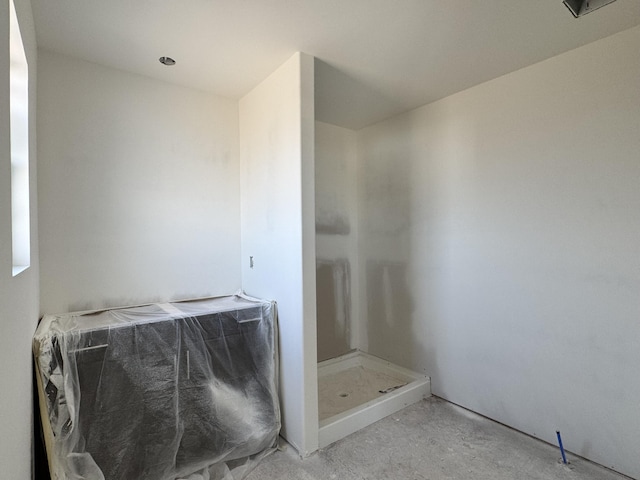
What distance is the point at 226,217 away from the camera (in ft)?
9.60

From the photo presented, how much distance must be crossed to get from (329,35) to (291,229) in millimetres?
1238

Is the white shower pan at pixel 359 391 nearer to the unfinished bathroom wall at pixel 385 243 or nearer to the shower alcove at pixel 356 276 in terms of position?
the shower alcove at pixel 356 276

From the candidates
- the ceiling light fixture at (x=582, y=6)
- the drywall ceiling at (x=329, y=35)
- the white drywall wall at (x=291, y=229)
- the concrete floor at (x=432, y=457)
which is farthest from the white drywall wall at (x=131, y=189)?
the ceiling light fixture at (x=582, y=6)

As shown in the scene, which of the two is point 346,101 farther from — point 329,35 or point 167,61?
point 167,61

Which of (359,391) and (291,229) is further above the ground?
(291,229)

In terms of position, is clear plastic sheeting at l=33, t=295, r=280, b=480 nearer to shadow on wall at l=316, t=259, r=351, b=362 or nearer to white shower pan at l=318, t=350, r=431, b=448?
white shower pan at l=318, t=350, r=431, b=448

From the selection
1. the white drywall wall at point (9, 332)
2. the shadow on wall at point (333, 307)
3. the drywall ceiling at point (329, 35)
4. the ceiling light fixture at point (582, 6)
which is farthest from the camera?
the shadow on wall at point (333, 307)

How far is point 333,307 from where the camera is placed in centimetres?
371

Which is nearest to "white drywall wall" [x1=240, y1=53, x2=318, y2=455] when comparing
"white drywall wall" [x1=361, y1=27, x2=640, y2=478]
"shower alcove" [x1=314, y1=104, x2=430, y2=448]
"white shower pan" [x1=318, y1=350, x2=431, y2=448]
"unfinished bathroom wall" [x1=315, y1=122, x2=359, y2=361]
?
"white shower pan" [x1=318, y1=350, x2=431, y2=448]

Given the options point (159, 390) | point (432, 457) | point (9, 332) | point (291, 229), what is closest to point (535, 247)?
point (432, 457)

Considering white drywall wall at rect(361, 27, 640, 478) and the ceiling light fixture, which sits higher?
the ceiling light fixture

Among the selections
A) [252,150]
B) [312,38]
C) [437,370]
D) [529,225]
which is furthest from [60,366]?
[529,225]

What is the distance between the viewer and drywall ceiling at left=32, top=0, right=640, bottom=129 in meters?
1.79

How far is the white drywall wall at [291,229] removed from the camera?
7.36ft
